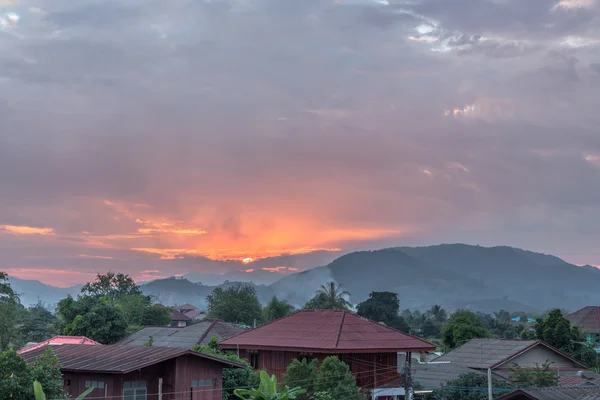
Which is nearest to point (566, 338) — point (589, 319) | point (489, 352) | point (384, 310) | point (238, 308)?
point (489, 352)

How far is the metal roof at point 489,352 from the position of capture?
49.6 m

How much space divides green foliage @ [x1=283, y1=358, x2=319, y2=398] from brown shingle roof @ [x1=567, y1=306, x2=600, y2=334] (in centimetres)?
4659

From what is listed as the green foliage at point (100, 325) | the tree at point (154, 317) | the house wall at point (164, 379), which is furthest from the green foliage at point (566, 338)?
the tree at point (154, 317)

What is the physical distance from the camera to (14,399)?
76.8ft

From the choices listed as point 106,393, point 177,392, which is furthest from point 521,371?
point 106,393

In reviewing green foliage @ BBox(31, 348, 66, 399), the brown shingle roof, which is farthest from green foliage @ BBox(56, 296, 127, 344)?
the brown shingle roof

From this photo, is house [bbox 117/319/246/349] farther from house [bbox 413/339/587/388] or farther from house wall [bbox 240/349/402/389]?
house [bbox 413/339/587/388]

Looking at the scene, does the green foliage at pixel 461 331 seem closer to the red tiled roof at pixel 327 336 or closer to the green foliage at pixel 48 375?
the red tiled roof at pixel 327 336

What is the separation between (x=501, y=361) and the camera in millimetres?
48875

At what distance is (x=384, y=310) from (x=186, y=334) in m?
53.9

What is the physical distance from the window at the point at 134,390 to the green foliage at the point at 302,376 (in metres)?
8.12

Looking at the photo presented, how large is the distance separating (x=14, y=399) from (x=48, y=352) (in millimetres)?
2330

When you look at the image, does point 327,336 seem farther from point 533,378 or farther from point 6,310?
point 6,310

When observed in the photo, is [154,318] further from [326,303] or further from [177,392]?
[177,392]
